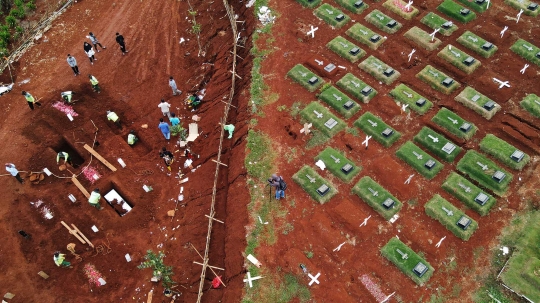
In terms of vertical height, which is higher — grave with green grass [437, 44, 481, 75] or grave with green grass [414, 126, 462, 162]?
grave with green grass [437, 44, 481, 75]

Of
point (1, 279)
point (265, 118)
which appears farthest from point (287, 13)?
point (1, 279)

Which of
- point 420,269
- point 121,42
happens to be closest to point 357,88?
point 420,269

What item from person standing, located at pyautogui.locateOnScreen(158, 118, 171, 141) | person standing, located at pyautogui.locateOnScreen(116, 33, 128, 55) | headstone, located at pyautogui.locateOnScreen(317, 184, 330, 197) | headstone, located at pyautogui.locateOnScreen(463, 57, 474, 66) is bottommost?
headstone, located at pyautogui.locateOnScreen(463, 57, 474, 66)

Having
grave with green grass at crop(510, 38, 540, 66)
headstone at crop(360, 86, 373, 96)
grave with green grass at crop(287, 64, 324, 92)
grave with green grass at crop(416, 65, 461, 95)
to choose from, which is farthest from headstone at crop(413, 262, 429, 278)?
grave with green grass at crop(510, 38, 540, 66)

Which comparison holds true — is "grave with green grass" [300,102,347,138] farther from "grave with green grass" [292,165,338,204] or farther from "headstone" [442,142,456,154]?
"headstone" [442,142,456,154]

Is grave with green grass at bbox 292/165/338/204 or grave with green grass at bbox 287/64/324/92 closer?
grave with green grass at bbox 292/165/338/204

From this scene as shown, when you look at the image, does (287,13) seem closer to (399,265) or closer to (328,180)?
(328,180)
